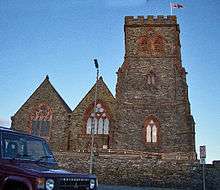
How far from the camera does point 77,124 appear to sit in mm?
34094

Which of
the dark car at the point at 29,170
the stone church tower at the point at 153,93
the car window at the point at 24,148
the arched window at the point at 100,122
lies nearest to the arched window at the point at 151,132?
the stone church tower at the point at 153,93

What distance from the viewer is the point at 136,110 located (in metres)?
32.0

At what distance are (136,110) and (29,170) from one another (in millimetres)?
26228

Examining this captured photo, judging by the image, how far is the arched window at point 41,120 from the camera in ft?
115

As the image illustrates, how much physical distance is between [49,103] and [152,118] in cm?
1179

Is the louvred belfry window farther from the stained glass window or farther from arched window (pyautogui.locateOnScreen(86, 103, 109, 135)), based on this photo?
arched window (pyautogui.locateOnScreen(86, 103, 109, 135))

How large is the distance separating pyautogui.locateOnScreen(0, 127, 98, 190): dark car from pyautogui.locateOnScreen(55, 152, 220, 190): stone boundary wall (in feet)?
49.5

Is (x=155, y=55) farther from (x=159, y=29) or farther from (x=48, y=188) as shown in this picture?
(x=48, y=188)

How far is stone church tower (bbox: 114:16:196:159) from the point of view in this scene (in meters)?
30.4

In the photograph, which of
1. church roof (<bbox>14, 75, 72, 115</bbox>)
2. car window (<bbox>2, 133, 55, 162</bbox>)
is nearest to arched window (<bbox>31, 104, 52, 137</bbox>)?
church roof (<bbox>14, 75, 72, 115</bbox>)

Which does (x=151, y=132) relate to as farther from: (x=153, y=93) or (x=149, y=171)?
(x=149, y=171)

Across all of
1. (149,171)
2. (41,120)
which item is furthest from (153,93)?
(41,120)

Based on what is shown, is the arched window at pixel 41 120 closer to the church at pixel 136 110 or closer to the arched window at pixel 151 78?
the church at pixel 136 110

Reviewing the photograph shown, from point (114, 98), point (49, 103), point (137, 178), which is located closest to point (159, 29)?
point (114, 98)
